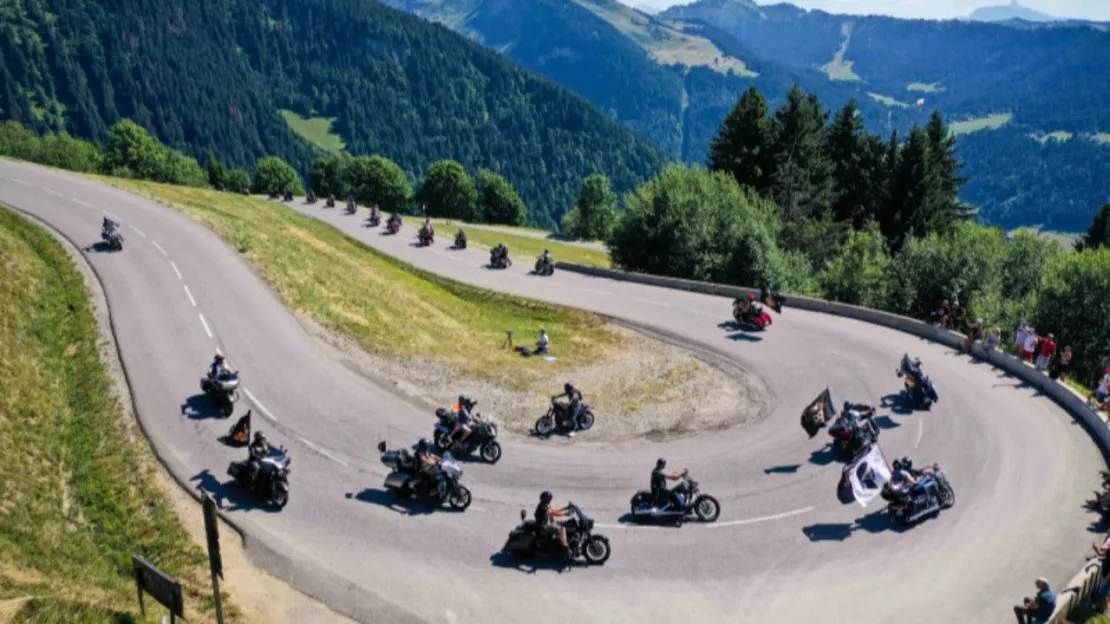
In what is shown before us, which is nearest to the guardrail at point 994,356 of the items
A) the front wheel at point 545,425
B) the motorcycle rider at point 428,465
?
the motorcycle rider at point 428,465

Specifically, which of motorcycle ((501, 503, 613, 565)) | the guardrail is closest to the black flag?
the guardrail

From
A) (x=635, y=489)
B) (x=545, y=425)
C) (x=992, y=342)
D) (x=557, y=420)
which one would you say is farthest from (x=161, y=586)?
(x=992, y=342)

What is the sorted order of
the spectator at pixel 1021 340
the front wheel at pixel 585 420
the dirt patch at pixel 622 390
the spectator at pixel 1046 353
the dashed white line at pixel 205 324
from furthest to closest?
the spectator at pixel 1021 340
the spectator at pixel 1046 353
the dashed white line at pixel 205 324
the dirt patch at pixel 622 390
the front wheel at pixel 585 420

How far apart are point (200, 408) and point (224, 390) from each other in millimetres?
1261

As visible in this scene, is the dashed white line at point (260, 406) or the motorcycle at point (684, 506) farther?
the dashed white line at point (260, 406)

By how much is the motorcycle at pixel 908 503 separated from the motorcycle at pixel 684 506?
474 cm

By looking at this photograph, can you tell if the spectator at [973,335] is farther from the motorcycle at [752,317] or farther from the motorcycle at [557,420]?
the motorcycle at [557,420]

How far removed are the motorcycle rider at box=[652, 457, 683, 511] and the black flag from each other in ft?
25.3

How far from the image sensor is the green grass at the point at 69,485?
14969mm

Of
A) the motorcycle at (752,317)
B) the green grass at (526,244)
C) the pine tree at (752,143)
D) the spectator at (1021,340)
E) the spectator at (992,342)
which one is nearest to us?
the spectator at (1021,340)

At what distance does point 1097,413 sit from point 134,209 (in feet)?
165

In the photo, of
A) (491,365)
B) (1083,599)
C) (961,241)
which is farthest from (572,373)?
(961,241)

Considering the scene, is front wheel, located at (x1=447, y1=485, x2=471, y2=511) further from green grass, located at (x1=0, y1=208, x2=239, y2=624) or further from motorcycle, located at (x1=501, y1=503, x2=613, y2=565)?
green grass, located at (x1=0, y1=208, x2=239, y2=624)

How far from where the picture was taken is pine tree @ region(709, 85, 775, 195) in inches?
2815
